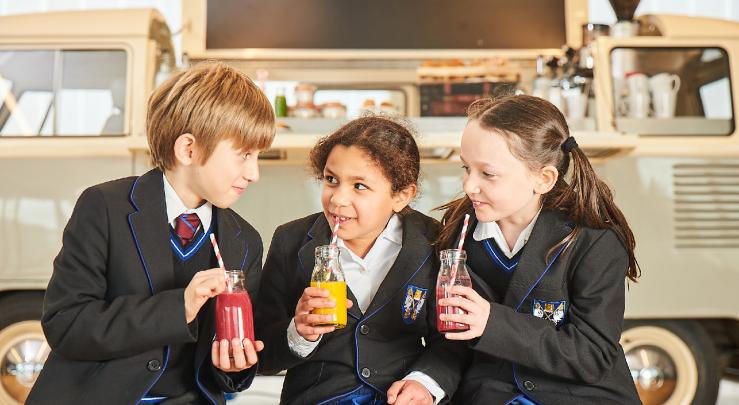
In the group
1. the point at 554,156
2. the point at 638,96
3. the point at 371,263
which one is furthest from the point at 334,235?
the point at 638,96

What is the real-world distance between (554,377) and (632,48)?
227 cm

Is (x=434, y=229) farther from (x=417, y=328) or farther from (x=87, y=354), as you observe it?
(x=87, y=354)

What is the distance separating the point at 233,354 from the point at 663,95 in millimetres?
2611

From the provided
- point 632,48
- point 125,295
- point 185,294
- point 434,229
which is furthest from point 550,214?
point 632,48

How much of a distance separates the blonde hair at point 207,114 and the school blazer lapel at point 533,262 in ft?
→ 2.18

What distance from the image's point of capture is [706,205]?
3473mm

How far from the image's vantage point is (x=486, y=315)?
64.6 inches

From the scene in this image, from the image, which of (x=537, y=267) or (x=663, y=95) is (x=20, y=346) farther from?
(x=663, y=95)

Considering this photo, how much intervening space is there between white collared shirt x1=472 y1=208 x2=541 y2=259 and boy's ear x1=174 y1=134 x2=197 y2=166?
0.72 metres

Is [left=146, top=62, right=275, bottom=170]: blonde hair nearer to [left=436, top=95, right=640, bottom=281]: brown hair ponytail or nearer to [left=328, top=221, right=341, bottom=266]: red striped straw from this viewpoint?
[left=328, top=221, right=341, bottom=266]: red striped straw

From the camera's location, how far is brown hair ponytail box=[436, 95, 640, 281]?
5.98 feet

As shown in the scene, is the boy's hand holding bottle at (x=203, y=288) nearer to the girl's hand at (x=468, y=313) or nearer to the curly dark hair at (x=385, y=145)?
the girl's hand at (x=468, y=313)

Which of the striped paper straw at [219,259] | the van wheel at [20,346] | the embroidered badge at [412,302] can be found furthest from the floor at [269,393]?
the striped paper straw at [219,259]

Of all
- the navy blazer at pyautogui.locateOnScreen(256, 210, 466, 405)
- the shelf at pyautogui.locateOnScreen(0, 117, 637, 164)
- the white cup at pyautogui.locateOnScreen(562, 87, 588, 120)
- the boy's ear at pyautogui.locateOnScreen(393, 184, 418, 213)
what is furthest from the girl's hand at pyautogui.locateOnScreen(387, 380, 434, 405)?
the white cup at pyautogui.locateOnScreen(562, 87, 588, 120)
